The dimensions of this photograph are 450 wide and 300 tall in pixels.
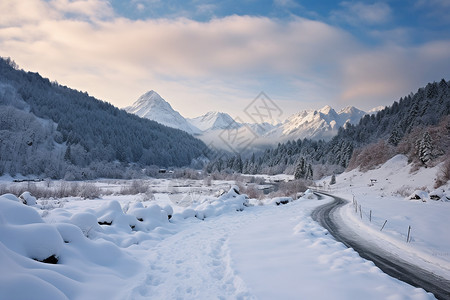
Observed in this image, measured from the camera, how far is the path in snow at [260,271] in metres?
6.29

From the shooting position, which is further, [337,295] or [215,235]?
[215,235]

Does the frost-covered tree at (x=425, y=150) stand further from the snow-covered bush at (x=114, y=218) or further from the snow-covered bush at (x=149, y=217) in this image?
the snow-covered bush at (x=114, y=218)

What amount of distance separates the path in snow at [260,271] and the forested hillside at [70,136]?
220 feet

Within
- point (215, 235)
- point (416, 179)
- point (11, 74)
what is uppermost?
point (11, 74)

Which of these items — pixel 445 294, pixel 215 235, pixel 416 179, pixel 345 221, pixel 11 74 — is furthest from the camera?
pixel 11 74

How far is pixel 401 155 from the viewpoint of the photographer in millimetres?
61250

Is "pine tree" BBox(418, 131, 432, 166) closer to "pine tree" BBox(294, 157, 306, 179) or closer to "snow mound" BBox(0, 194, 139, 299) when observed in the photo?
"pine tree" BBox(294, 157, 306, 179)

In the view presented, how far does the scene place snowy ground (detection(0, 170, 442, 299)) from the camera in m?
5.16

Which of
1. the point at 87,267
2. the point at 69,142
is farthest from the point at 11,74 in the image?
the point at 87,267

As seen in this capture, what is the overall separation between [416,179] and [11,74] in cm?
18176

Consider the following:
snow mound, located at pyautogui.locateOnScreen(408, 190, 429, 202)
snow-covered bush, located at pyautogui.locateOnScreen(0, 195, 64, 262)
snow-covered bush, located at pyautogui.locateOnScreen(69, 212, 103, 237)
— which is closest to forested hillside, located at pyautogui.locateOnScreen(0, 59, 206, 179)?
snow-covered bush, located at pyautogui.locateOnScreen(69, 212, 103, 237)

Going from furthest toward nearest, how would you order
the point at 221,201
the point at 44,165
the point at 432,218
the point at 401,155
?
the point at 44,165
the point at 401,155
the point at 221,201
the point at 432,218

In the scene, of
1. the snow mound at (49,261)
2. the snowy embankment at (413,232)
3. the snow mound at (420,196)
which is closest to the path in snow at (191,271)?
the snow mound at (49,261)

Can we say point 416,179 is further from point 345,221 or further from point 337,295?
point 337,295
